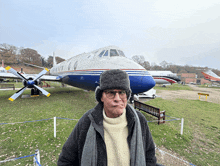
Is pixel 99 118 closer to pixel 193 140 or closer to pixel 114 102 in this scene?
pixel 114 102

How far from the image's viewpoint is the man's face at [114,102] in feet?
4.71

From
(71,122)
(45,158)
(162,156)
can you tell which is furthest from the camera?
(71,122)

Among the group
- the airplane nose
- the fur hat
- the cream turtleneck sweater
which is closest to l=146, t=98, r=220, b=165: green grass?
the airplane nose

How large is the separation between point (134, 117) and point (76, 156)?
102cm

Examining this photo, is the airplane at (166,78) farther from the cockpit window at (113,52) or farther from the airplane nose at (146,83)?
the airplane nose at (146,83)

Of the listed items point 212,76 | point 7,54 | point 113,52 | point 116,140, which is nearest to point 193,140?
point 116,140

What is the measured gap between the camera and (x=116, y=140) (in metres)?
1.35

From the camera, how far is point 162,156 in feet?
12.9

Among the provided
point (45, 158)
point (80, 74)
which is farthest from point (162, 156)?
point (80, 74)

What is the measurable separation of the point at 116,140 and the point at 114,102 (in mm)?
486

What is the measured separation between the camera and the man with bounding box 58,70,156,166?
1.30 metres

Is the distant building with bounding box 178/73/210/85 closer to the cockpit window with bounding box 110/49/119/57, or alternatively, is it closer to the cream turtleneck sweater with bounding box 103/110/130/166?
the cockpit window with bounding box 110/49/119/57

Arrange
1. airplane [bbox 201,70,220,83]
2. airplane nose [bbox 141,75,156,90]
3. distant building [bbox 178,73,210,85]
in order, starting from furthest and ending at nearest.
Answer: distant building [bbox 178,73,210,85] → airplane [bbox 201,70,220,83] → airplane nose [bbox 141,75,156,90]

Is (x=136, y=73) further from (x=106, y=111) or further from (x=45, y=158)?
(x=45, y=158)
